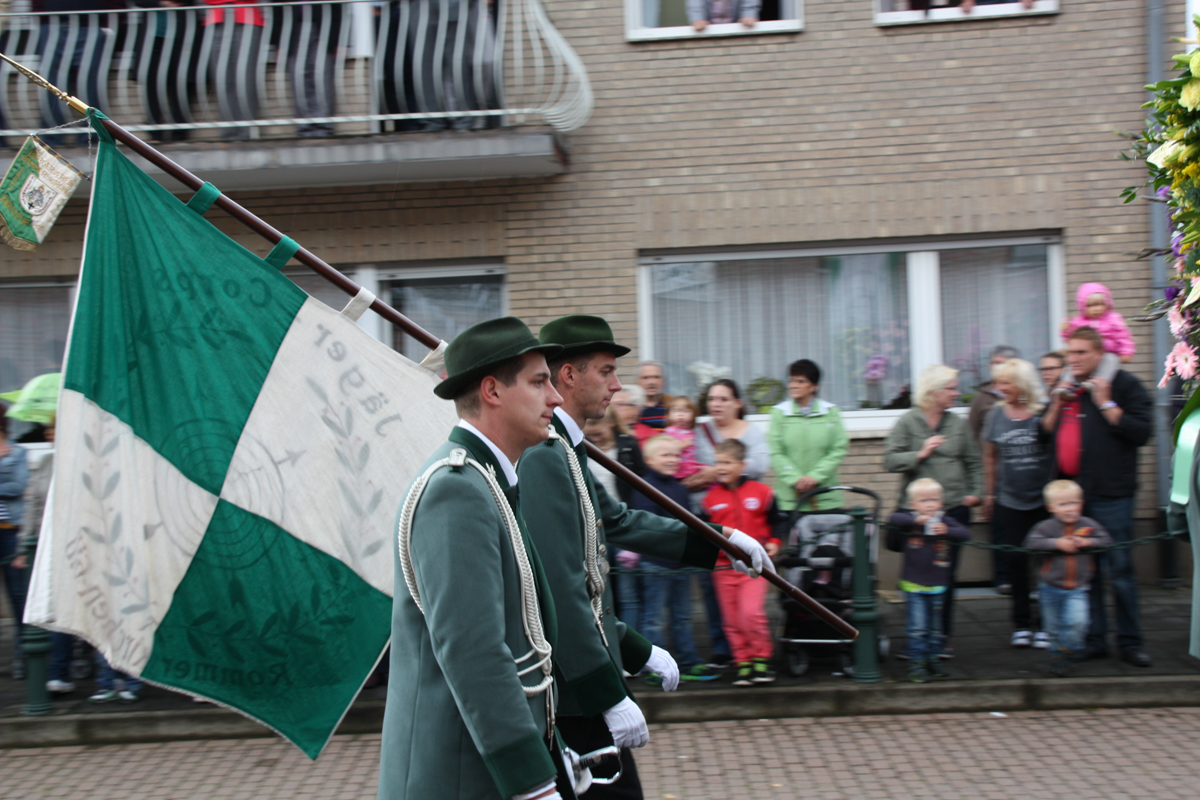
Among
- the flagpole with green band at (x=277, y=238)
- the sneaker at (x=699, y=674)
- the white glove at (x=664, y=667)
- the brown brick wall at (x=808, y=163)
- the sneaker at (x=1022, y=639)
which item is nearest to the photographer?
the flagpole with green band at (x=277, y=238)

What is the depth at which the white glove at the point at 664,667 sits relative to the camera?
335 centimetres

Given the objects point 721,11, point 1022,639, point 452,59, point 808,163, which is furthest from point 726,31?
point 1022,639

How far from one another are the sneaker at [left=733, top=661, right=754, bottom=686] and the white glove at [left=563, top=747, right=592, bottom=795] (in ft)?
11.5

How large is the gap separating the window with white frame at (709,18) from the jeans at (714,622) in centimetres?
499

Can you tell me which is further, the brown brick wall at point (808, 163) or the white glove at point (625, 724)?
the brown brick wall at point (808, 163)

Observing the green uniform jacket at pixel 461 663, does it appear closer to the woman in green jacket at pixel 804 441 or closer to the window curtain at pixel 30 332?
the woman in green jacket at pixel 804 441

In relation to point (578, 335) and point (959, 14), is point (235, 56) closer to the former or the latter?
point (959, 14)

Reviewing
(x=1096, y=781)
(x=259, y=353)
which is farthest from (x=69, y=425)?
(x=1096, y=781)

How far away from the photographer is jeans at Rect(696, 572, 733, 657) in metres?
6.55

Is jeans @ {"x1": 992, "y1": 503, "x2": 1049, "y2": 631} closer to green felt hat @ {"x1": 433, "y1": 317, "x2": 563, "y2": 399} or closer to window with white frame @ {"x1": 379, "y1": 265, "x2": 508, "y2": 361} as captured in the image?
window with white frame @ {"x1": 379, "y1": 265, "x2": 508, "y2": 361}

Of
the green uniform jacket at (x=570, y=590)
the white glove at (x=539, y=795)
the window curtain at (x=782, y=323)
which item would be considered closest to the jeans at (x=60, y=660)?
the green uniform jacket at (x=570, y=590)

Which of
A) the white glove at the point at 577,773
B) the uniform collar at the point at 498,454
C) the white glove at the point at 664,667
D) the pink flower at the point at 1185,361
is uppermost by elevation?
the pink flower at the point at 1185,361

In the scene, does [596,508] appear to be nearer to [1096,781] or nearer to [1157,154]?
[1157,154]

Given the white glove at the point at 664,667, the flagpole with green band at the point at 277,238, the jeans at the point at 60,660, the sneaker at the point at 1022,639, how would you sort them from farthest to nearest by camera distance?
the sneaker at the point at 1022,639
the jeans at the point at 60,660
the white glove at the point at 664,667
the flagpole with green band at the point at 277,238
